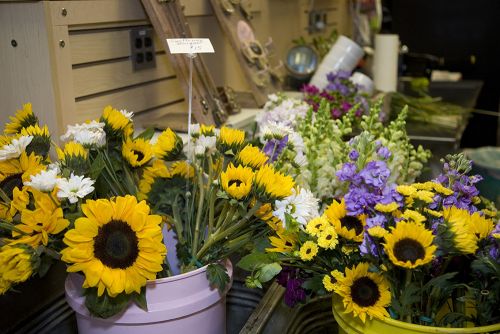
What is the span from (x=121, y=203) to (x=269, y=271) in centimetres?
23

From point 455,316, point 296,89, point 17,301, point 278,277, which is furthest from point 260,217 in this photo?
point 296,89

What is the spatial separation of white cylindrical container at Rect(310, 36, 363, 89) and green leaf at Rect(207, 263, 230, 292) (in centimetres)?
164

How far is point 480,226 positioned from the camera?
2.56ft

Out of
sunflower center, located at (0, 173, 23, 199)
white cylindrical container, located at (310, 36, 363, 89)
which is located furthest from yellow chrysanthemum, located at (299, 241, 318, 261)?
white cylindrical container, located at (310, 36, 363, 89)

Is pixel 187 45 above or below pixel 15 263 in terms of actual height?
above

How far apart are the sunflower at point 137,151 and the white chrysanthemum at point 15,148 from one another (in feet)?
0.56

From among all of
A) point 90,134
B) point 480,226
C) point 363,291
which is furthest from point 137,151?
point 480,226

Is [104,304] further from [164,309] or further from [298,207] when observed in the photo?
[298,207]

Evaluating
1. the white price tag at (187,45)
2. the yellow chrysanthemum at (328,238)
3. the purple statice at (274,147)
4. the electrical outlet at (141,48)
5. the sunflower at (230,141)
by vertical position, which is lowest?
the yellow chrysanthemum at (328,238)

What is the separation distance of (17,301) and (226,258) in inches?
17.3

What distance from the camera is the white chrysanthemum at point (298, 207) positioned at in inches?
33.1

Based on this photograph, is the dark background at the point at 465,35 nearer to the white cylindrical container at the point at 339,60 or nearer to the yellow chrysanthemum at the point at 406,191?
the white cylindrical container at the point at 339,60

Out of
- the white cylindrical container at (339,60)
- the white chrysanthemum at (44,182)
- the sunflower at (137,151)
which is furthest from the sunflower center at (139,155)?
the white cylindrical container at (339,60)

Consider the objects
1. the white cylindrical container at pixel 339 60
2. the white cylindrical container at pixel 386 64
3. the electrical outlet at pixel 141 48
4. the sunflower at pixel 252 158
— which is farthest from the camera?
the white cylindrical container at pixel 386 64
